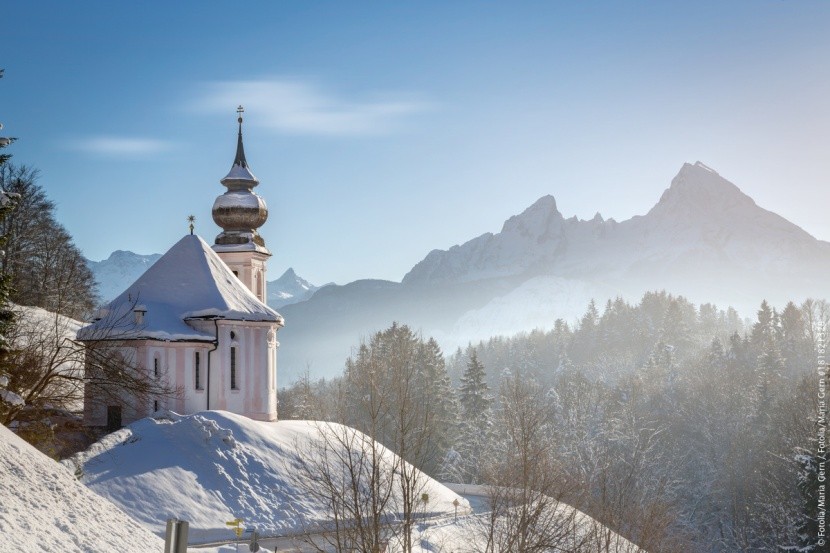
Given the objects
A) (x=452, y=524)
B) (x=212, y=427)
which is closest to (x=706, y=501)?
(x=452, y=524)

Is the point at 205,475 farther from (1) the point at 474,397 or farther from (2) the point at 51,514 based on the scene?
(1) the point at 474,397

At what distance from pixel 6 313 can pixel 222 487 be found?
1434cm

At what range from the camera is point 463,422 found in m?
70.2

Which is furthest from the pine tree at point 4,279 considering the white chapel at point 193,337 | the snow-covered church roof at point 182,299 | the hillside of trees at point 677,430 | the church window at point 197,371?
the hillside of trees at point 677,430

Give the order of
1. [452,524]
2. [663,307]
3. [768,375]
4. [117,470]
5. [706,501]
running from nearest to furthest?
[117,470] → [452,524] → [706,501] → [768,375] → [663,307]

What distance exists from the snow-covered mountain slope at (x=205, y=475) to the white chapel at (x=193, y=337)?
273cm

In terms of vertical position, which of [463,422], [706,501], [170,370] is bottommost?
[706,501]

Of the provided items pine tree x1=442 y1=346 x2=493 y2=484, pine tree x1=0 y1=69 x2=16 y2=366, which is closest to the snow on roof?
pine tree x1=442 y1=346 x2=493 y2=484

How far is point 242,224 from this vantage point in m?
53.8

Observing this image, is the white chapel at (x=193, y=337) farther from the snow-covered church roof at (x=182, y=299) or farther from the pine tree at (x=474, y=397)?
the pine tree at (x=474, y=397)

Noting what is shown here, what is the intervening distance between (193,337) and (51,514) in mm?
21952

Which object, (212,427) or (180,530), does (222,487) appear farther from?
(180,530)

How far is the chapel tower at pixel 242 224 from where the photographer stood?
53.1m

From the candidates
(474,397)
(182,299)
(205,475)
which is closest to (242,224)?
(182,299)
